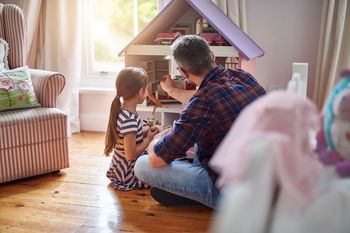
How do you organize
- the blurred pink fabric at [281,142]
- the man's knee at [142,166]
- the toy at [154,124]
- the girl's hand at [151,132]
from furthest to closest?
1. the toy at [154,124]
2. the girl's hand at [151,132]
3. the man's knee at [142,166]
4. the blurred pink fabric at [281,142]

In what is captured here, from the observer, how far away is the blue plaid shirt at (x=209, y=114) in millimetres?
1624

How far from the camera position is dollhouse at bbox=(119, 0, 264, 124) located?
7.32 ft

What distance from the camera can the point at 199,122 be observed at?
163cm

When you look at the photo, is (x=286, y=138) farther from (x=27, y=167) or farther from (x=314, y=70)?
(x=314, y=70)

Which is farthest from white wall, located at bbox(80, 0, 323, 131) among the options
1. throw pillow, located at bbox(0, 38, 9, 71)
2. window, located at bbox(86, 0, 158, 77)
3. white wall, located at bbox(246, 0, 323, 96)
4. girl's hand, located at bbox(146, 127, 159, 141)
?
throw pillow, located at bbox(0, 38, 9, 71)

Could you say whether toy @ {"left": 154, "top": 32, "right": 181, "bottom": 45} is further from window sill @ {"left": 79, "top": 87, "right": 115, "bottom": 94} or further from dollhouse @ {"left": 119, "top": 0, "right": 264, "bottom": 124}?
window sill @ {"left": 79, "top": 87, "right": 115, "bottom": 94}

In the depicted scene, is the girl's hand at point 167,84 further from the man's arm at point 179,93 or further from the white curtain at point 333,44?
the white curtain at point 333,44

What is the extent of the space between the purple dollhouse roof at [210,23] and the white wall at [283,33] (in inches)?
26.5

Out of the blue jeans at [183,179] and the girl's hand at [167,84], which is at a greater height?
the girl's hand at [167,84]

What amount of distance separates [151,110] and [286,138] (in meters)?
1.79

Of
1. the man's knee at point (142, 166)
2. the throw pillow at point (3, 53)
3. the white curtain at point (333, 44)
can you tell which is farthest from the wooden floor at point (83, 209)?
the white curtain at point (333, 44)

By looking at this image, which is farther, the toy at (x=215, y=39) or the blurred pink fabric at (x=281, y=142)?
the toy at (x=215, y=39)

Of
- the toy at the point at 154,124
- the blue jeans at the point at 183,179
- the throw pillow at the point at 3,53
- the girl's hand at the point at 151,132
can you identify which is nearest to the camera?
the blue jeans at the point at 183,179

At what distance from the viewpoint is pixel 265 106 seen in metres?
0.70
